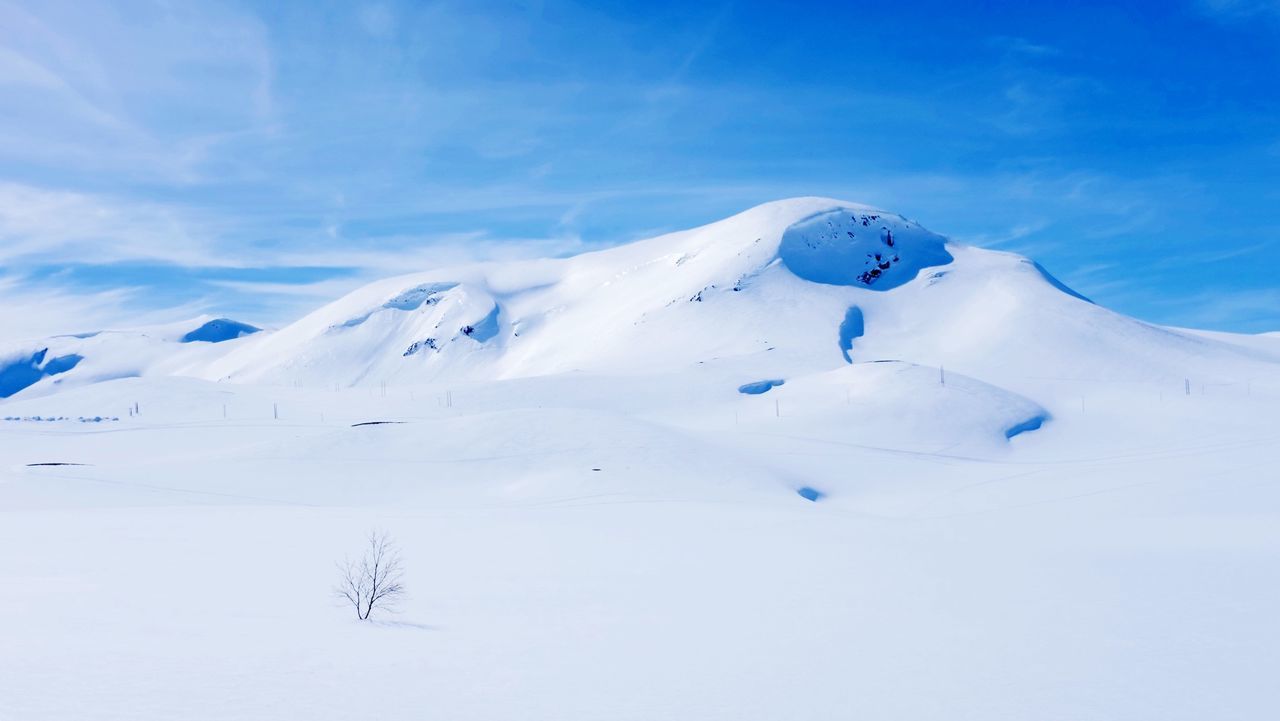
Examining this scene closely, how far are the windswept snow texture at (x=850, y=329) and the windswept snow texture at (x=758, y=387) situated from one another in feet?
108

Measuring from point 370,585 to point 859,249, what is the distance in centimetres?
17134

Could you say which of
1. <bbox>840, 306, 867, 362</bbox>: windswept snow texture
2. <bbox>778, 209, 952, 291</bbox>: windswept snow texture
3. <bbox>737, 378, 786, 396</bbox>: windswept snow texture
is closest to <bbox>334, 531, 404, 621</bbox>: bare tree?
<bbox>737, 378, 786, 396</bbox>: windswept snow texture

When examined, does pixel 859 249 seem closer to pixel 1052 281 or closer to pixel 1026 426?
pixel 1052 281

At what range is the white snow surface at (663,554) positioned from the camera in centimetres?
1258

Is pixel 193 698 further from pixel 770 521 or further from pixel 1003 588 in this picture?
pixel 770 521

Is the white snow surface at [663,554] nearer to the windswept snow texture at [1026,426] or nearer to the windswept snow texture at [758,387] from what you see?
the windswept snow texture at [1026,426]

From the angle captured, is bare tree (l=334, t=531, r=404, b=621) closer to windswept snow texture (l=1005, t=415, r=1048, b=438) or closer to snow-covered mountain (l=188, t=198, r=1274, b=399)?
windswept snow texture (l=1005, t=415, r=1048, b=438)

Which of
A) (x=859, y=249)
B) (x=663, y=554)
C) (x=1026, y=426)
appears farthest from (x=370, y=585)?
(x=859, y=249)

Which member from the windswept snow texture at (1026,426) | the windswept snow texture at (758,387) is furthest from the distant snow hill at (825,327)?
the windswept snow texture at (1026,426)

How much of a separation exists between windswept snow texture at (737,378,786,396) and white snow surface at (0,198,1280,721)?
11.8 feet

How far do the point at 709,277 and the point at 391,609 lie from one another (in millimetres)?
151475

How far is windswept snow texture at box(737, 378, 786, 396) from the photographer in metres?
92.5

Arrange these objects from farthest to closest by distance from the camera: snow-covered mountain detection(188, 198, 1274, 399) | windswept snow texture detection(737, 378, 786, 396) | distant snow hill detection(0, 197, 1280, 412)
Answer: snow-covered mountain detection(188, 198, 1274, 399) → distant snow hill detection(0, 197, 1280, 412) → windswept snow texture detection(737, 378, 786, 396)

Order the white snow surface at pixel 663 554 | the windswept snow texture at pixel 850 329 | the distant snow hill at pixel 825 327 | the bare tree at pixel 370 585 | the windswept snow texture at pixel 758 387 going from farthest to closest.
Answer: the windswept snow texture at pixel 850 329 → the distant snow hill at pixel 825 327 → the windswept snow texture at pixel 758 387 → the bare tree at pixel 370 585 → the white snow surface at pixel 663 554
